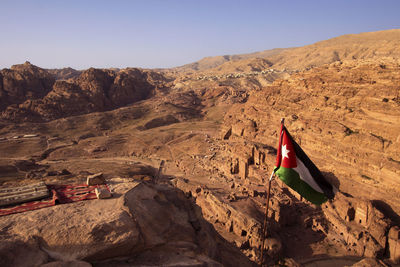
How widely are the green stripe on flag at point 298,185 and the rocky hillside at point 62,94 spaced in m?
61.6

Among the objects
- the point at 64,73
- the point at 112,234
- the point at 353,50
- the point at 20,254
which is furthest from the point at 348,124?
the point at 64,73

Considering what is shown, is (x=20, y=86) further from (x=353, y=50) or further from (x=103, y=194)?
(x=353, y=50)

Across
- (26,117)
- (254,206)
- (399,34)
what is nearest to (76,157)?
(26,117)

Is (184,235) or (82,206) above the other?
(82,206)

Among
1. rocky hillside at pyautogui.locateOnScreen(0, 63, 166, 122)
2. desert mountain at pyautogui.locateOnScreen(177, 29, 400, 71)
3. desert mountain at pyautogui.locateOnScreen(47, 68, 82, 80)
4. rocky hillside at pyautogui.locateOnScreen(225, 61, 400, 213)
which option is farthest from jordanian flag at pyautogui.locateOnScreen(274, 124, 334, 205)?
desert mountain at pyautogui.locateOnScreen(47, 68, 82, 80)

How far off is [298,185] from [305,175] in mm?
372

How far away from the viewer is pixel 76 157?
40219mm

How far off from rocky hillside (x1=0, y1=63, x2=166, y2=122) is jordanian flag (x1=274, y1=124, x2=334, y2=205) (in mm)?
61469

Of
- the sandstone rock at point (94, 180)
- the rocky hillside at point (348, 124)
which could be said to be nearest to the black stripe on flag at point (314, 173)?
the sandstone rock at point (94, 180)

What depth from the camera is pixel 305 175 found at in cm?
809

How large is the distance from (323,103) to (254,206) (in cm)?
1483

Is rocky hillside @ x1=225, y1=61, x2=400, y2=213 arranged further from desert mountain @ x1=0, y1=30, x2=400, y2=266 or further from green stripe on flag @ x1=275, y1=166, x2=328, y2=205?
green stripe on flag @ x1=275, y1=166, x2=328, y2=205

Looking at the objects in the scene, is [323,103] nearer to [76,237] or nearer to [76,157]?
[76,237]

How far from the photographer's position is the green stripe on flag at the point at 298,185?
315 inches
